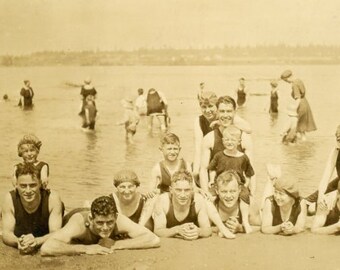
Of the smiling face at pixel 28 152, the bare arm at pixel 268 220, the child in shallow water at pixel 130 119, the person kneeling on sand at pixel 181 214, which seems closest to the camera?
the person kneeling on sand at pixel 181 214

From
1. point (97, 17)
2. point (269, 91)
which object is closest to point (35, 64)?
point (97, 17)

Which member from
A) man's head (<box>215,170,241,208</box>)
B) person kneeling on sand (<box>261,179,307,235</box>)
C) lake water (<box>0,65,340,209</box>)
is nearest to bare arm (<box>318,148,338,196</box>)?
person kneeling on sand (<box>261,179,307,235</box>)

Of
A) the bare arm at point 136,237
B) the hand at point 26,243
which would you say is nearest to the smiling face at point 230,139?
the bare arm at point 136,237

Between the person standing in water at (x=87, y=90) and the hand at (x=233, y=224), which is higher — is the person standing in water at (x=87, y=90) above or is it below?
above

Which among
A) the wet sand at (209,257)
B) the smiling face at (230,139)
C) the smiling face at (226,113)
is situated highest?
the smiling face at (226,113)

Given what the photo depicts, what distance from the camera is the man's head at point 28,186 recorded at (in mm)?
2578

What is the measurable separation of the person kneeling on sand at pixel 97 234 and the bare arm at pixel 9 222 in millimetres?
207

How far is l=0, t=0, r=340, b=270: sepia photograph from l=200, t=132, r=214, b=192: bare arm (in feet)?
0.03

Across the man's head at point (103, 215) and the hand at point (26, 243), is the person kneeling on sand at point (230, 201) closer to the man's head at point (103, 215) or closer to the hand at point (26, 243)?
the man's head at point (103, 215)

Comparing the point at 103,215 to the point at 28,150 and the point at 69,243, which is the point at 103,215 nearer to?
the point at 69,243

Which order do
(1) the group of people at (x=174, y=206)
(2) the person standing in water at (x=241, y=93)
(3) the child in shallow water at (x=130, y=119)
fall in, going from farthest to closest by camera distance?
(3) the child in shallow water at (x=130, y=119), (2) the person standing in water at (x=241, y=93), (1) the group of people at (x=174, y=206)

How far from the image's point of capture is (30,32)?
3.80 metres

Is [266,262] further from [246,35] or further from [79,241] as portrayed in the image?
[246,35]

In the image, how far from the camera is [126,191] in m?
2.73
